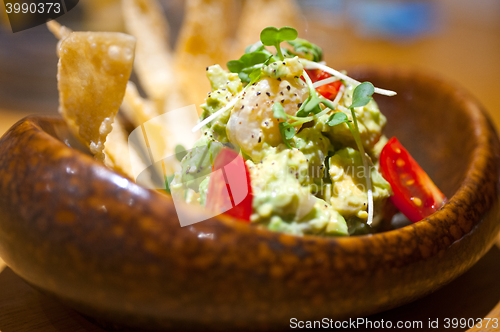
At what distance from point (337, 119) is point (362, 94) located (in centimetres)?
8

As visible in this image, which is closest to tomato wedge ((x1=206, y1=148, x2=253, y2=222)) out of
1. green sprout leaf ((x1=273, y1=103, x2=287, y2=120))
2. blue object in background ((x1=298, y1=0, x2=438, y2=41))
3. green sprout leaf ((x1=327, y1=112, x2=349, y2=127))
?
green sprout leaf ((x1=273, y1=103, x2=287, y2=120))

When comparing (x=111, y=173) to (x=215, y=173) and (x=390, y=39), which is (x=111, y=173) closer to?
(x=215, y=173)

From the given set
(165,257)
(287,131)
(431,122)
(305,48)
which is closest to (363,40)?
(431,122)

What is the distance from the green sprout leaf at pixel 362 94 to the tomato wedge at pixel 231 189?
280 mm

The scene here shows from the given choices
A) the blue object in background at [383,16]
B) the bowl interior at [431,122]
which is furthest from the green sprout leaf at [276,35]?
the blue object in background at [383,16]

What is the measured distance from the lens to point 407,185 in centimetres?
91

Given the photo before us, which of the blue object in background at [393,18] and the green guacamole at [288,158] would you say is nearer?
the green guacamole at [288,158]

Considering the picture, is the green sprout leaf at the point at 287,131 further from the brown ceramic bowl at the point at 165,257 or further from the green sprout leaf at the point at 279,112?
the brown ceramic bowl at the point at 165,257

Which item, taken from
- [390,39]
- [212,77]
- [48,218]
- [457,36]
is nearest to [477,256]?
[212,77]

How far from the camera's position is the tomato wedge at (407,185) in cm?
89

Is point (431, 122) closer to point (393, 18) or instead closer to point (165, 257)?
point (165, 257)

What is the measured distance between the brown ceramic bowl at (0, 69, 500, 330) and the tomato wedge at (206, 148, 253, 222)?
10cm

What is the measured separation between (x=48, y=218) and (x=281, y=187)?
1.14ft

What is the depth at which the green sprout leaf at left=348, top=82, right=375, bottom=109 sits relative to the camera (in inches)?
31.4
